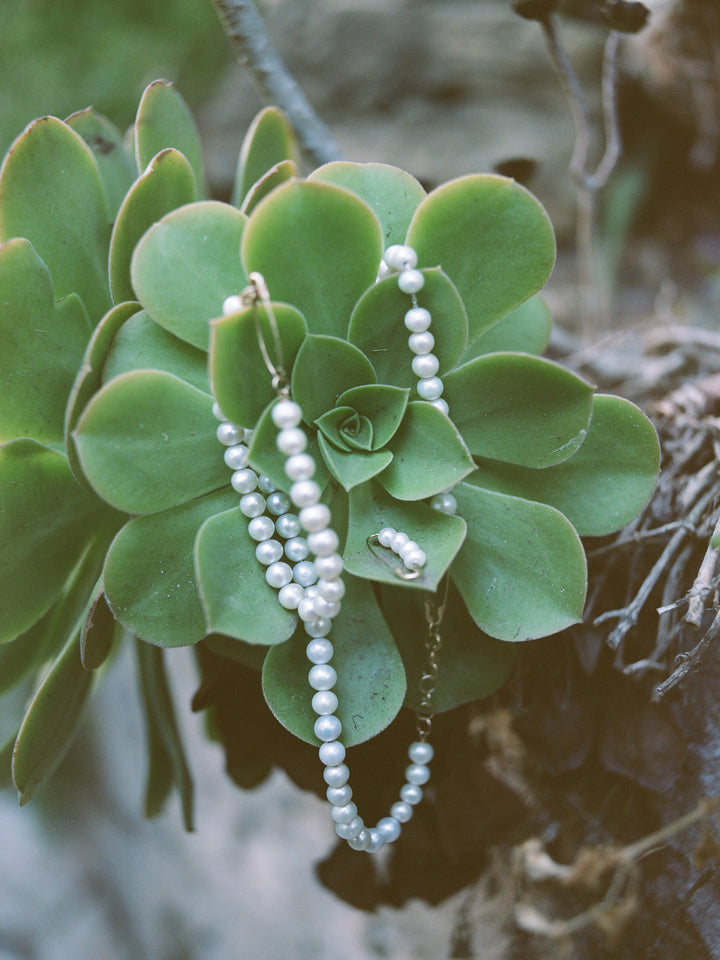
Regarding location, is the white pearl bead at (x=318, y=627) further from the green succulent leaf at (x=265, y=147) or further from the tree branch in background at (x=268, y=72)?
the tree branch in background at (x=268, y=72)

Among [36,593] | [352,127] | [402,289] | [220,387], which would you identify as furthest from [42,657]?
[352,127]

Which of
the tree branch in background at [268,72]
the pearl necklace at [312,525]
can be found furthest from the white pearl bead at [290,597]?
the tree branch in background at [268,72]

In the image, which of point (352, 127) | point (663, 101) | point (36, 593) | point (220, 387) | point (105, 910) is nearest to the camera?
point (220, 387)

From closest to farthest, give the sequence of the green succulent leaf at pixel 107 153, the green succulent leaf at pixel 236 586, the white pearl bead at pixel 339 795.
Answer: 1. the green succulent leaf at pixel 236 586
2. the white pearl bead at pixel 339 795
3. the green succulent leaf at pixel 107 153

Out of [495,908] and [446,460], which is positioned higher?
[446,460]

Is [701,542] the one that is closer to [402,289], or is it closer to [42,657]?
[402,289]

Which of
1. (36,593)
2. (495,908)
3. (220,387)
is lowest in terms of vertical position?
(495,908)

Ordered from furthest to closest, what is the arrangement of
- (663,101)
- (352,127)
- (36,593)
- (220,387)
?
(352,127) < (663,101) < (36,593) < (220,387)

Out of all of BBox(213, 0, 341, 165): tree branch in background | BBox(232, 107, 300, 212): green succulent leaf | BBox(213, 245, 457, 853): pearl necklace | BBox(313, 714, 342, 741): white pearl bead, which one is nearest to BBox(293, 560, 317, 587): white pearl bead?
BBox(213, 245, 457, 853): pearl necklace
